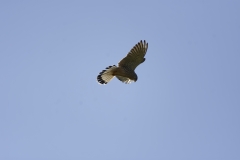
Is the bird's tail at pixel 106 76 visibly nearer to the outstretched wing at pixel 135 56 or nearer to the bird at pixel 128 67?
the bird at pixel 128 67

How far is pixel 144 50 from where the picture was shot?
20.5 meters

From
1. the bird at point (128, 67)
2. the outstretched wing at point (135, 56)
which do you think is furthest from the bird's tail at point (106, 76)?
the outstretched wing at point (135, 56)

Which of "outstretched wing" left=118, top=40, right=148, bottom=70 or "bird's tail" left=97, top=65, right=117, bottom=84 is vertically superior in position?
"outstretched wing" left=118, top=40, right=148, bottom=70

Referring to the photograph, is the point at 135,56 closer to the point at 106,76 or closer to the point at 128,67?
the point at 128,67

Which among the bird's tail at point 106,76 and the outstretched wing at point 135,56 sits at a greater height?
the outstretched wing at point 135,56

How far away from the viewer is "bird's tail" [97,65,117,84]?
2078 cm

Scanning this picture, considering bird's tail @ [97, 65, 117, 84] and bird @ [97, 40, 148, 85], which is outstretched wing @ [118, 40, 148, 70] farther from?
bird's tail @ [97, 65, 117, 84]

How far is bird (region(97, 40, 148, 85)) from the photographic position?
20469 millimetres

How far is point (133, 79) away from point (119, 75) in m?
0.54

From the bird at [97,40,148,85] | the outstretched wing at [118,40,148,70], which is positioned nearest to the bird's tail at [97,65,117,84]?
the bird at [97,40,148,85]

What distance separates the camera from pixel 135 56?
67.5 ft

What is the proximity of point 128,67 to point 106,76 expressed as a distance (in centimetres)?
90

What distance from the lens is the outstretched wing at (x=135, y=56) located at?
67.1ft

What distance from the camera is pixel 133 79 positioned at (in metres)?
21.0
